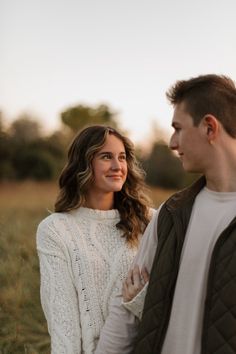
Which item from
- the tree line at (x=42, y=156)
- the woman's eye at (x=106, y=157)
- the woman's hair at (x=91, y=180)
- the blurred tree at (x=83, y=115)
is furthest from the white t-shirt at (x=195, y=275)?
the blurred tree at (x=83, y=115)

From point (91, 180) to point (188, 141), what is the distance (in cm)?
112

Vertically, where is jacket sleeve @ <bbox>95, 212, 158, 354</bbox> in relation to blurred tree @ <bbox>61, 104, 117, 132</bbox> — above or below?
below

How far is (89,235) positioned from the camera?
2.85 m

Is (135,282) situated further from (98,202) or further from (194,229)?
(98,202)

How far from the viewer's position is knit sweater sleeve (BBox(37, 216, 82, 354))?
8.52ft

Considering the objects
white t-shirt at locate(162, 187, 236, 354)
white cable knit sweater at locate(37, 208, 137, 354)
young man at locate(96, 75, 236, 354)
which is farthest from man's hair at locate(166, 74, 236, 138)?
white cable knit sweater at locate(37, 208, 137, 354)

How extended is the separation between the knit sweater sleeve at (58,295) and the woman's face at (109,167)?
0.35 metres

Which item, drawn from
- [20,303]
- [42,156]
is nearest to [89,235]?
[20,303]

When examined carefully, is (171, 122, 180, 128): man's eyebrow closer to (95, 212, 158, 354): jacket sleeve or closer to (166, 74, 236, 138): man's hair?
(166, 74, 236, 138): man's hair

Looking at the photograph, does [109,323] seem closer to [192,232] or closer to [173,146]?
[192,232]

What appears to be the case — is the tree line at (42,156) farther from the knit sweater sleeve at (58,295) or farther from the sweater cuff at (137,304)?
the sweater cuff at (137,304)

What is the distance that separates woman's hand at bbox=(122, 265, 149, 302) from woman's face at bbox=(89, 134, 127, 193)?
0.85 m

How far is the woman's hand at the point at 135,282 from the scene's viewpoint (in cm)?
205

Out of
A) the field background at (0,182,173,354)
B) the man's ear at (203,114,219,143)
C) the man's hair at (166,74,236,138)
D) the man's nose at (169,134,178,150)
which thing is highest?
the man's hair at (166,74,236,138)
